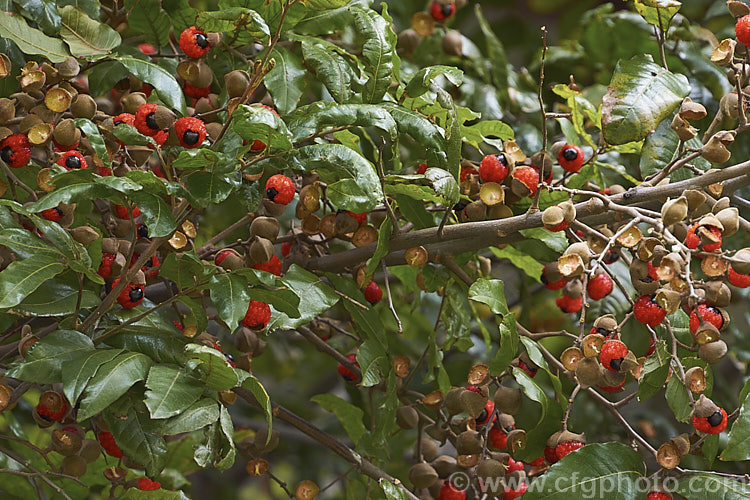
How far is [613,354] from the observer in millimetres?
691

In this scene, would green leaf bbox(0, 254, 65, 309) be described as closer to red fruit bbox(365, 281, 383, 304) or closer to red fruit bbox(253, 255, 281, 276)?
red fruit bbox(253, 255, 281, 276)

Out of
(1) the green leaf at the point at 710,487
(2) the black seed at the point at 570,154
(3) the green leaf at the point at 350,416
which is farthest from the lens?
(3) the green leaf at the point at 350,416

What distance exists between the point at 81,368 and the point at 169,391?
0.24ft

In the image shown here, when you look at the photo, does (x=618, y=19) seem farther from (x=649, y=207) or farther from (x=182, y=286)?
(x=182, y=286)

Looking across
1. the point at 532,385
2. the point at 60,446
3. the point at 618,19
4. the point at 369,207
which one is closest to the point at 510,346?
the point at 532,385

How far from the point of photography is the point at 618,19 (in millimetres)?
1265

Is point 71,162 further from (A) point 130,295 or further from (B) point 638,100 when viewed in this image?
(B) point 638,100

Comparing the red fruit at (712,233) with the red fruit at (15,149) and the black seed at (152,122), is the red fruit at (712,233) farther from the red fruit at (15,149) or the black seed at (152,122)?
the red fruit at (15,149)

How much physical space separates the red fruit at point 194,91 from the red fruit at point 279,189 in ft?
0.58

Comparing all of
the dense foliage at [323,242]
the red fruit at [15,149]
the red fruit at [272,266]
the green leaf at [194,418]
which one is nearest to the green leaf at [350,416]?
the dense foliage at [323,242]

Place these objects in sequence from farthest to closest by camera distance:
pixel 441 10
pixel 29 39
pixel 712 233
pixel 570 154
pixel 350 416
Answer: pixel 441 10 < pixel 350 416 < pixel 570 154 < pixel 29 39 < pixel 712 233

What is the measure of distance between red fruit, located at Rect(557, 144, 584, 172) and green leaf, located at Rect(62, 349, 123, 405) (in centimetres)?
49

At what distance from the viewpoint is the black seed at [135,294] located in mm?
752

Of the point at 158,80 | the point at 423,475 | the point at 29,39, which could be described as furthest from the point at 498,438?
the point at 29,39
